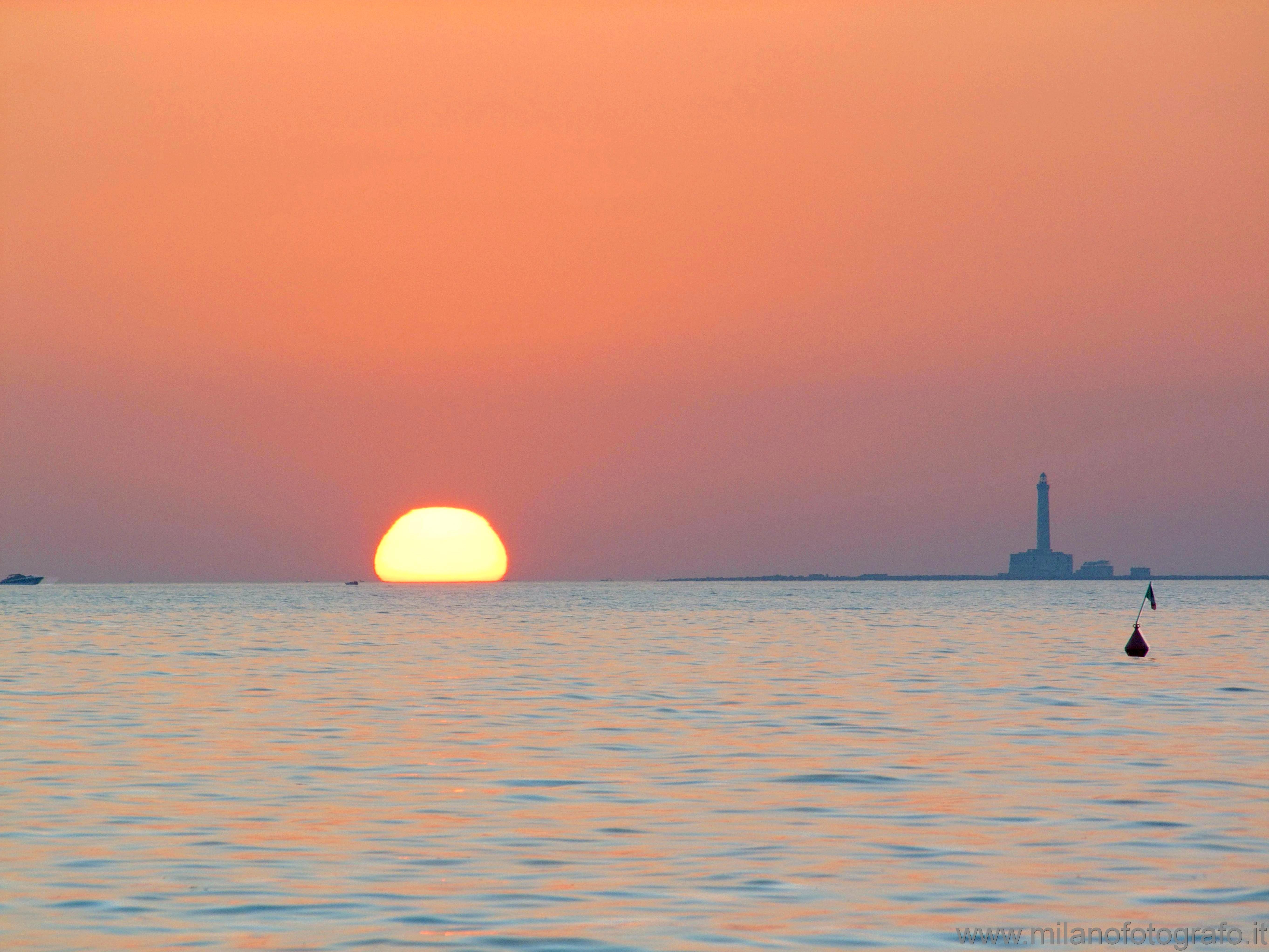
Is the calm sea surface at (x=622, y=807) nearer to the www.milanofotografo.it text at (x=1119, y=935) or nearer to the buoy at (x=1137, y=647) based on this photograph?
the www.milanofotografo.it text at (x=1119, y=935)

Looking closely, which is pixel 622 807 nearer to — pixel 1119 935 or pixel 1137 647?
pixel 1119 935

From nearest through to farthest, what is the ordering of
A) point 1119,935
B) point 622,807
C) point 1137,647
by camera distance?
point 1119,935, point 622,807, point 1137,647

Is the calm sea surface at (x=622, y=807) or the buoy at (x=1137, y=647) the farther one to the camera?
the buoy at (x=1137, y=647)

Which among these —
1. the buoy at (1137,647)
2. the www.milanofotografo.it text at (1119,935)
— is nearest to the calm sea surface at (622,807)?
the www.milanofotografo.it text at (1119,935)

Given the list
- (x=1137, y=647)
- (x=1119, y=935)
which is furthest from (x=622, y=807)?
(x=1137, y=647)

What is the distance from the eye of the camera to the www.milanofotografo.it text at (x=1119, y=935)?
15562 mm

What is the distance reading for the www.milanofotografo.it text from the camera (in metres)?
15.6

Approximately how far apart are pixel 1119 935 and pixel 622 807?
970cm

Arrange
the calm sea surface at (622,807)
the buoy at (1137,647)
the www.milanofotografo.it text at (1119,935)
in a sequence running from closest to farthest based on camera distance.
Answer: the www.milanofotografo.it text at (1119,935) < the calm sea surface at (622,807) < the buoy at (1137,647)

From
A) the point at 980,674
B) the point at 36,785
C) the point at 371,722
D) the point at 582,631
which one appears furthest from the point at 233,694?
the point at 582,631

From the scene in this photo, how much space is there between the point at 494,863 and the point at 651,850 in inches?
77.4

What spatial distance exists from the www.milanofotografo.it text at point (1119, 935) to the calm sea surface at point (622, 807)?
0.19 m

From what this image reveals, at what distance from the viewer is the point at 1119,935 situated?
15.9m

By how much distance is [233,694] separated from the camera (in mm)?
46469
